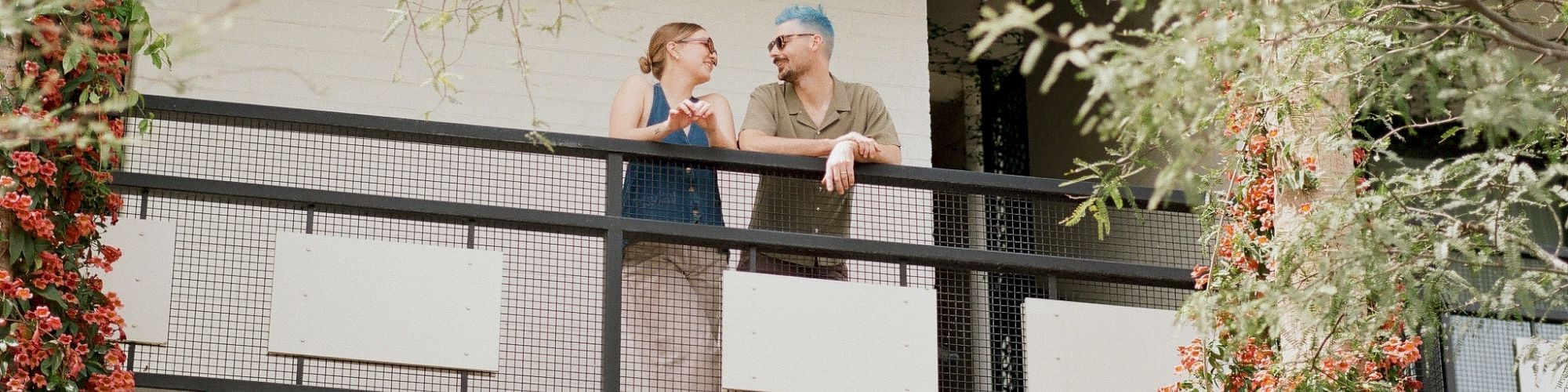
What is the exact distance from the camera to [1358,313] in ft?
15.1

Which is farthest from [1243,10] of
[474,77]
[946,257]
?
[474,77]

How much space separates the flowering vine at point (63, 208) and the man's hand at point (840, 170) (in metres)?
2.02

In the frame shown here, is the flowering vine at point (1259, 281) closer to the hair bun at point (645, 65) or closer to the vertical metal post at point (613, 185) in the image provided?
the vertical metal post at point (613, 185)

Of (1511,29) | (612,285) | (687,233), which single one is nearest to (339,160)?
(612,285)

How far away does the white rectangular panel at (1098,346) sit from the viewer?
575 centimetres

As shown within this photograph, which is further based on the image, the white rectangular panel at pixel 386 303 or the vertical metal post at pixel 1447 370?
the vertical metal post at pixel 1447 370

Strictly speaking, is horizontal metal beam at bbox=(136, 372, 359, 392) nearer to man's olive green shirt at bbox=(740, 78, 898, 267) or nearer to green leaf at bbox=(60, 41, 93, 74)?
green leaf at bbox=(60, 41, 93, 74)

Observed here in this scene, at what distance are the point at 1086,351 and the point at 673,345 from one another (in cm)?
134

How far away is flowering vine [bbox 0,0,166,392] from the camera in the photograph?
181 inches

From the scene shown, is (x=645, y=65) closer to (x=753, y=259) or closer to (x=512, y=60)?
(x=753, y=259)

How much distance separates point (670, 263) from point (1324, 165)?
2072 mm

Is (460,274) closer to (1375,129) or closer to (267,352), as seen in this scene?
(267,352)

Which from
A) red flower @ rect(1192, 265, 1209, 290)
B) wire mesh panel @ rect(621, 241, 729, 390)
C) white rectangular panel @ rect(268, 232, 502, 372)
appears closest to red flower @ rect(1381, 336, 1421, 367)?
red flower @ rect(1192, 265, 1209, 290)

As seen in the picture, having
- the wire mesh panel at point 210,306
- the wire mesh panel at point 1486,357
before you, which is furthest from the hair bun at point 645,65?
the wire mesh panel at point 1486,357
